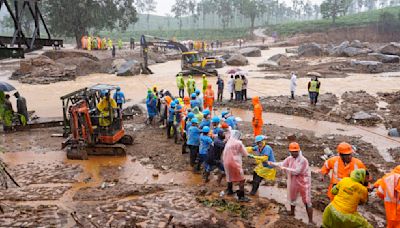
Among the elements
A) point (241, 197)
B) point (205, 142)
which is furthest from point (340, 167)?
point (205, 142)

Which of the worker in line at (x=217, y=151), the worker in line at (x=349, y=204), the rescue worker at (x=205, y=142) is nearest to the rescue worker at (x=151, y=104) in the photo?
the rescue worker at (x=205, y=142)

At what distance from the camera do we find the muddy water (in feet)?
39.1

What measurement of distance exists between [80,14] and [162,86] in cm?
2183

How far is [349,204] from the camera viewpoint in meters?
4.77

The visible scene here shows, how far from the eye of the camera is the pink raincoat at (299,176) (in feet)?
20.8

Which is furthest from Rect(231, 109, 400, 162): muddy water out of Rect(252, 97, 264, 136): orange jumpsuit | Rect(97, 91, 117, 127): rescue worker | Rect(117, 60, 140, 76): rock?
Rect(117, 60, 140, 76): rock

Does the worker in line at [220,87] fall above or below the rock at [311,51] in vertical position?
below

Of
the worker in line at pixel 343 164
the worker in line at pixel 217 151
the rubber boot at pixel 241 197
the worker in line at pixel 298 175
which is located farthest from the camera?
the worker in line at pixel 217 151

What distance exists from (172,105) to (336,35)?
51.8 meters

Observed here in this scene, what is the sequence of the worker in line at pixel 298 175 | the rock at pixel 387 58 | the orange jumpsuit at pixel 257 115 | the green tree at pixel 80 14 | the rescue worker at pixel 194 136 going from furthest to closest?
1. the green tree at pixel 80 14
2. the rock at pixel 387 58
3. the orange jumpsuit at pixel 257 115
4. the rescue worker at pixel 194 136
5. the worker in line at pixel 298 175

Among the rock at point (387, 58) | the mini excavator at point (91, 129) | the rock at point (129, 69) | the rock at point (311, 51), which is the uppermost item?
the rock at point (311, 51)

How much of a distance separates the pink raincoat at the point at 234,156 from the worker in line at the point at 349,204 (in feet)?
8.53

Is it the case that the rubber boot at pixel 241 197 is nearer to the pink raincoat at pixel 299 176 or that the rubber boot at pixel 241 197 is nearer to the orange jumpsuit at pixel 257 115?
the pink raincoat at pixel 299 176

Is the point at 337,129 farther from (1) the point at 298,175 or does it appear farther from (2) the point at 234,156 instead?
(1) the point at 298,175
